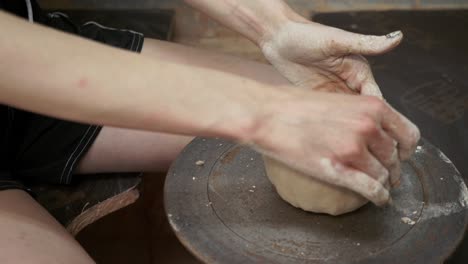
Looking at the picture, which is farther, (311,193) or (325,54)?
(325,54)

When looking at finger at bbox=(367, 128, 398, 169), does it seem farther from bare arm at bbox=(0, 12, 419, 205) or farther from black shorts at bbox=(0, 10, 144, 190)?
black shorts at bbox=(0, 10, 144, 190)

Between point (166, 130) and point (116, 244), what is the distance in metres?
1.05

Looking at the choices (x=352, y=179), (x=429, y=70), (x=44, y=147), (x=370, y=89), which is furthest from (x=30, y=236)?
(x=429, y=70)

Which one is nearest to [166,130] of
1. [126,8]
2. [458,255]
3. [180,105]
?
[180,105]

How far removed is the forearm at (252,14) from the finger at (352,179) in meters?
0.44

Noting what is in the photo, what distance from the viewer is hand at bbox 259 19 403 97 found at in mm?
1012

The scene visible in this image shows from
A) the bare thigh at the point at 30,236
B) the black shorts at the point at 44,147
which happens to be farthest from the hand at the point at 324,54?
the bare thigh at the point at 30,236

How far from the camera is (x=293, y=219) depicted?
3.10 ft

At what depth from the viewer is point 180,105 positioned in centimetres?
78

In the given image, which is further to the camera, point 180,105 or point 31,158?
point 31,158

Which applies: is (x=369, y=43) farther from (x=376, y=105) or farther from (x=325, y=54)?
(x=376, y=105)

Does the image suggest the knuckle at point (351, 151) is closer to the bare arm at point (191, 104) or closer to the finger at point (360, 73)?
the bare arm at point (191, 104)

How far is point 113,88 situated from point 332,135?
0.33 metres

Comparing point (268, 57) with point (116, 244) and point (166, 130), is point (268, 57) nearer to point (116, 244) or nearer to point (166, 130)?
point (166, 130)
